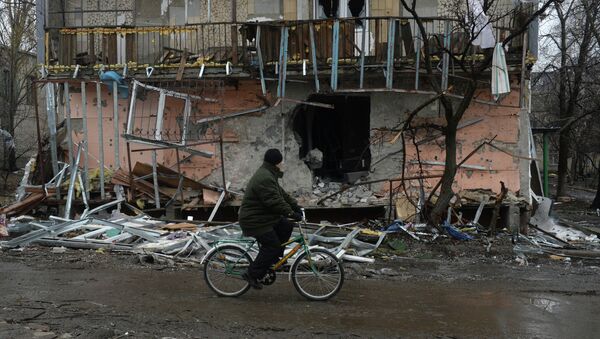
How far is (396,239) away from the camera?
10.3 meters

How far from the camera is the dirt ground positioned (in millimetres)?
5387

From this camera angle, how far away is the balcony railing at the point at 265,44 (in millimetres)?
12000

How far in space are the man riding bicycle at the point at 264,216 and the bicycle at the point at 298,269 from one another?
0.15m

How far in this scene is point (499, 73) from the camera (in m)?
10.9

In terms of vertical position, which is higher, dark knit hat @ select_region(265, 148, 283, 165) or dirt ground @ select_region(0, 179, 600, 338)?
dark knit hat @ select_region(265, 148, 283, 165)

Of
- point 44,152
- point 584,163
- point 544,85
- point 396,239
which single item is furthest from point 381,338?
point 584,163

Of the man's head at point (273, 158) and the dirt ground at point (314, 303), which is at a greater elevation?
the man's head at point (273, 158)

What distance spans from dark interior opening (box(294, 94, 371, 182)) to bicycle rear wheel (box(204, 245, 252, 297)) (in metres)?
7.53

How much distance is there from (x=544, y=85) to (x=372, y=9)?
17623mm

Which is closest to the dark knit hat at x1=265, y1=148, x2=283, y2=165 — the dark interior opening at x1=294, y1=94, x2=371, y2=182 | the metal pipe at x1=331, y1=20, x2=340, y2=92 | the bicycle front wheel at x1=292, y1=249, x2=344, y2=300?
the bicycle front wheel at x1=292, y1=249, x2=344, y2=300

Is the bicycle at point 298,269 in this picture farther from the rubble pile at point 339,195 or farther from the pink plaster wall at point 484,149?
the pink plaster wall at point 484,149

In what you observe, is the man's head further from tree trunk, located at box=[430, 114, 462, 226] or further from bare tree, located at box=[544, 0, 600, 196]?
bare tree, located at box=[544, 0, 600, 196]

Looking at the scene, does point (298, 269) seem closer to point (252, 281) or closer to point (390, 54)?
point (252, 281)

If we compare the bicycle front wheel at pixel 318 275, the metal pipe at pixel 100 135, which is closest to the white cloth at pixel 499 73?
the bicycle front wheel at pixel 318 275
